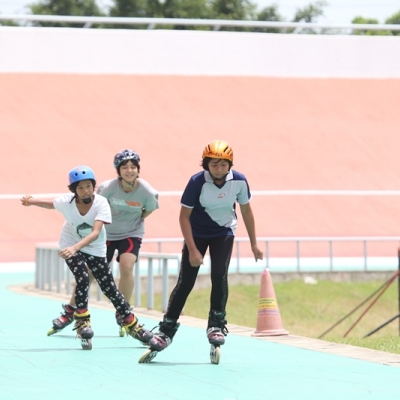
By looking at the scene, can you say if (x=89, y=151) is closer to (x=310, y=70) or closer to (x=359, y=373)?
(x=310, y=70)

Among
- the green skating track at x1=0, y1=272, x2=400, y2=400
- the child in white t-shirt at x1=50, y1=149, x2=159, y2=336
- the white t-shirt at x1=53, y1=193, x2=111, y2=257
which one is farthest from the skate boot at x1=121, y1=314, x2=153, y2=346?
A: the child in white t-shirt at x1=50, y1=149, x2=159, y2=336

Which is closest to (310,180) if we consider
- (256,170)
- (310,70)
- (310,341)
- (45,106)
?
(256,170)

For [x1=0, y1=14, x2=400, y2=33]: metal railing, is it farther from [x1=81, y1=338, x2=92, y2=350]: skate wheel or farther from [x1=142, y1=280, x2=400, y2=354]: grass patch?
[x1=81, y1=338, x2=92, y2=350]: skate wheel

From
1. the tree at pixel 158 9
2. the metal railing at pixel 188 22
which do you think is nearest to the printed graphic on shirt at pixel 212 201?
the metal railing at pixel 188 22

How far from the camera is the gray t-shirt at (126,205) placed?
11.0 m

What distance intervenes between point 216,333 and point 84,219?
1.69 m

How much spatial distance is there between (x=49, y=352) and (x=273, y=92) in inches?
1115

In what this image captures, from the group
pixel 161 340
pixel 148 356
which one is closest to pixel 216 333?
pixel 161 340

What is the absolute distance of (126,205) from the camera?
36.3 feet

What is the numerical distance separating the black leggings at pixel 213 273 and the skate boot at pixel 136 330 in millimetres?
827

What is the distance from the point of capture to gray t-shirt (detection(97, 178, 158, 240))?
36.2 feet

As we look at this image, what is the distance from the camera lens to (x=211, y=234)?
9.10m

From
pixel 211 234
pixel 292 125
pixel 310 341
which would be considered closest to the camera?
pixel 211 234

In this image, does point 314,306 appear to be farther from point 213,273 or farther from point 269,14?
point 269,14
